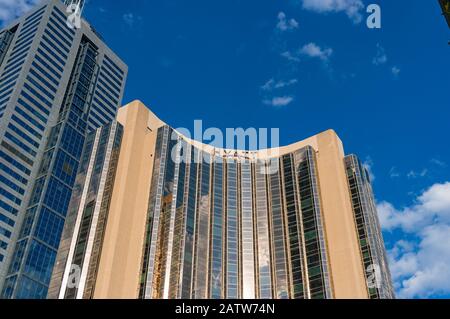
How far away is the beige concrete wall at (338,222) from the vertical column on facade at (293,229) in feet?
19.6

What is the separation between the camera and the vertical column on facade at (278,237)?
110 meters

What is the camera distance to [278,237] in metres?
119

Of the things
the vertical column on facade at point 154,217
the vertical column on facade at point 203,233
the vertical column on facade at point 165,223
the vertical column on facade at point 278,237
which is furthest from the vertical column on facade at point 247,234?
the vertical column on facade at point 154,217

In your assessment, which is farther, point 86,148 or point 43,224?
point 43,224

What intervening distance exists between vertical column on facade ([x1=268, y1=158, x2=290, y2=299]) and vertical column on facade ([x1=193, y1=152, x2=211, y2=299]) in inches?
576

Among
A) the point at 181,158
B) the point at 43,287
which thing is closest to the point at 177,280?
the point at 181,158

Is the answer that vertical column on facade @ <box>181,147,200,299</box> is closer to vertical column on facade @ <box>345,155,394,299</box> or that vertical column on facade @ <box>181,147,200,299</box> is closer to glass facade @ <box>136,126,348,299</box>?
glass facade @ <box>136,126,348,299</box>

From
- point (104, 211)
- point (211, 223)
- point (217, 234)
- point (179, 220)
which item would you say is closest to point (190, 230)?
point (179, 220)

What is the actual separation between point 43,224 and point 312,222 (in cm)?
7517

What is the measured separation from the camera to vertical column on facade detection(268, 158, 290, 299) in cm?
11040

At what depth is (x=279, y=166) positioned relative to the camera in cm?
13212

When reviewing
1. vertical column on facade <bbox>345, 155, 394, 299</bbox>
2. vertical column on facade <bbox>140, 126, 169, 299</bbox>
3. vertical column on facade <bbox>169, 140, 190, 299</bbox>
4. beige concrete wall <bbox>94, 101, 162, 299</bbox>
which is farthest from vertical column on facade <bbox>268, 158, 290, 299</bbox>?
beige concrete wall <bbox>94, 101, 162, 299</bbox>

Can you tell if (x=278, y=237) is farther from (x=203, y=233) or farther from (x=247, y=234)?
(x=203, y=233)
